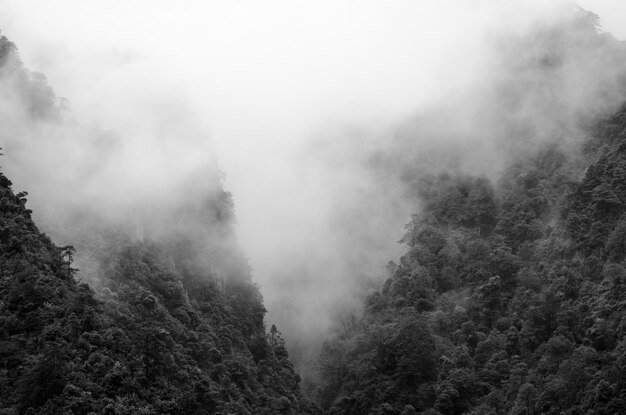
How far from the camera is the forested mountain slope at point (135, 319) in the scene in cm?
7019

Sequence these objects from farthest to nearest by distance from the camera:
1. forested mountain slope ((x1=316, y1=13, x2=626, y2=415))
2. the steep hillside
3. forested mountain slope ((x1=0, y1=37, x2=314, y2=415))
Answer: forested mountain slope ((x1=316, y1=13, x2=626, y2=415)), the steep hillside, forested mountain slope ((x1=0, y1=37, x2=314, y2=415))

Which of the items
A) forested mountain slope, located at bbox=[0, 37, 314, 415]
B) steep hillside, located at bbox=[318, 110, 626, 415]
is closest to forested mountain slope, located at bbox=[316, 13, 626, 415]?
steep hillside, located at bbox=[318, 110, 626, 415]

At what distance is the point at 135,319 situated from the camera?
84562 millimetres

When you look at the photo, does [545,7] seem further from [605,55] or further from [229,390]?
[229,390]

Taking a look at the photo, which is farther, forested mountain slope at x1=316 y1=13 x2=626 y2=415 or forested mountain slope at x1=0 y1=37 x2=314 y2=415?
forested mountain slope at x1=316 y1=13 x2=626 y2=415

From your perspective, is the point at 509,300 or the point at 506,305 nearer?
the point at 506,305

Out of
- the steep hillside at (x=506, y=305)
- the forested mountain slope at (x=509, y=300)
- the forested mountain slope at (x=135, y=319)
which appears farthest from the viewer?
the forested mountain slope at (x=509, y=300)

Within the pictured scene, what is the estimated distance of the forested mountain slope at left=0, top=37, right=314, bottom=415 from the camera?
7019cm

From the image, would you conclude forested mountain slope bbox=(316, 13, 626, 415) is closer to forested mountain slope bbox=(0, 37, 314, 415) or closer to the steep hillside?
the steep hillside

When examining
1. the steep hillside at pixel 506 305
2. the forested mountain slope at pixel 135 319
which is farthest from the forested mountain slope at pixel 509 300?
the forested mountain slope at pixel 135 319

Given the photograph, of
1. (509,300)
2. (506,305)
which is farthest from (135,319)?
(509,300)

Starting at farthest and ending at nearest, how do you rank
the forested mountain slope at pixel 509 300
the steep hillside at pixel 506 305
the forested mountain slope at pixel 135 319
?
1. the forested mountain slope at pixel 509 300
2. the steep hillside at pixel 506 305
3. the forested mountain slope at pixel 135 319

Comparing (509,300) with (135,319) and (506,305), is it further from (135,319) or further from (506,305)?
(135,319)

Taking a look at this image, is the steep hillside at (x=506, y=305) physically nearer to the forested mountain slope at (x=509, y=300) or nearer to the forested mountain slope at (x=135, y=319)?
the forested mountain slope at (x=509, y=300)
